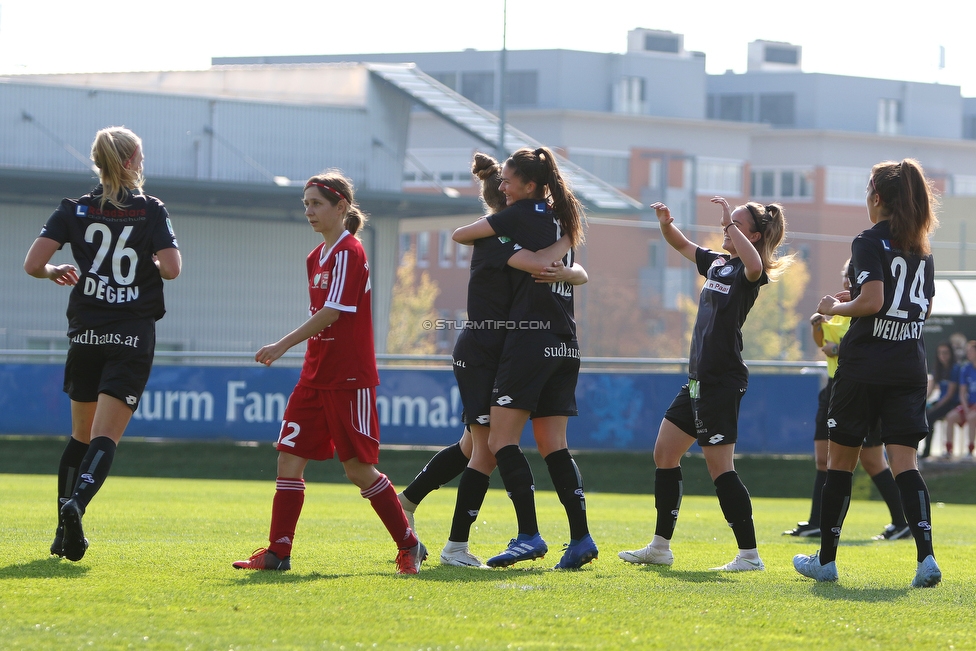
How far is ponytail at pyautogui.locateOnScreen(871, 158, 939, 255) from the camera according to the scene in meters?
5.95

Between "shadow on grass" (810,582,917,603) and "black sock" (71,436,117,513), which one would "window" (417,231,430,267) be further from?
"shadow on grass" (810,582,917,603)

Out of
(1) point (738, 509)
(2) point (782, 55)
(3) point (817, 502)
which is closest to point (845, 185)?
(2) point (782, 55)

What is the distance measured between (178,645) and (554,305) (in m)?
2.72

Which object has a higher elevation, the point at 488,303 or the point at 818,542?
the point at 488,303

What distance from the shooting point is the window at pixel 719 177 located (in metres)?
73.2

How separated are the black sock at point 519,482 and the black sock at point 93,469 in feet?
6.02

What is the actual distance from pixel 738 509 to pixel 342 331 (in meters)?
2.27

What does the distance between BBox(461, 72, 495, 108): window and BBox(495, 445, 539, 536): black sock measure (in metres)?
71.2

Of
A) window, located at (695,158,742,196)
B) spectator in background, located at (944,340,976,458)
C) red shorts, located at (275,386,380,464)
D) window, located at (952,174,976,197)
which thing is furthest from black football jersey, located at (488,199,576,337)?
window, located at (952,174,976,197)

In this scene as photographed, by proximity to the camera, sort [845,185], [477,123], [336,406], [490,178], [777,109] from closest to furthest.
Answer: [336,406] < [490,178] < [477,123] < [845,185] < [777,109]

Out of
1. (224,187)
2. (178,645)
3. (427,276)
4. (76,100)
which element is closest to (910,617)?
(178,645)

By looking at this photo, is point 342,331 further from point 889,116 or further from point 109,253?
point 889,116

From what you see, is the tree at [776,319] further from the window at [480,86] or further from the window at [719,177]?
the window at [480,86]

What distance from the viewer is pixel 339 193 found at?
20.0 ft
